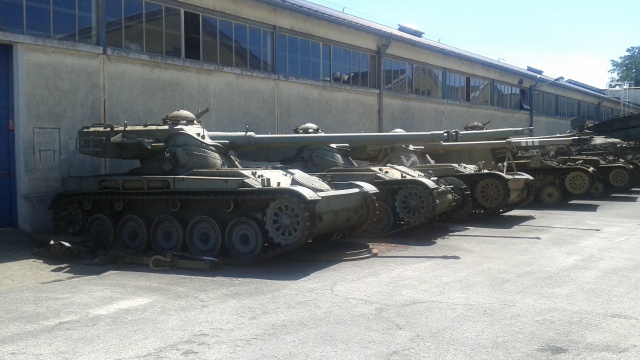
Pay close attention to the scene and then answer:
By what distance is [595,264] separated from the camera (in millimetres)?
11094

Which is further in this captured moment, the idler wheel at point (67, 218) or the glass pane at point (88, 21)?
the glass pane at point (88, 21)

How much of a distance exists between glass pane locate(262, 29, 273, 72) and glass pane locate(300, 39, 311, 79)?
1.68 m

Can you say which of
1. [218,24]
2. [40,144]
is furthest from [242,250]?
[218,24]

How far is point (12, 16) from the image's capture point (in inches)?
526

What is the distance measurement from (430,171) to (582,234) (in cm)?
398

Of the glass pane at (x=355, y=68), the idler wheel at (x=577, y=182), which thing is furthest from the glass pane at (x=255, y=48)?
the idler wheel at (x=577, y=182)

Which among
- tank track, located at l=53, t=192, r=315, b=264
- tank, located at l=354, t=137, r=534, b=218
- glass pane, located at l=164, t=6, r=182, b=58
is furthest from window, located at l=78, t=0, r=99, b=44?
tank, located at l=354, t=137, r=534, b=218

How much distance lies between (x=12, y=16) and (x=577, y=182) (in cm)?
1751

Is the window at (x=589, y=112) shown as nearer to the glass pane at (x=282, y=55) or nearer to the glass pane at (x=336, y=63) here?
the glass pane at (x=336, y=63)

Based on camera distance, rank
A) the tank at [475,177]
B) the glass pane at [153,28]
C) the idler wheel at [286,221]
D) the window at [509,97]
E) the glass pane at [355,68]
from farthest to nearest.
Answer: the window at [509,97] → the glass pane at [355,68] → the tank at [475,177] → the glass pane at [153,28] → the idler wheel at [286,221]

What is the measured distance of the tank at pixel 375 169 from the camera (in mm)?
13297

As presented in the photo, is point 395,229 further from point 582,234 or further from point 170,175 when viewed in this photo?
point 170,175

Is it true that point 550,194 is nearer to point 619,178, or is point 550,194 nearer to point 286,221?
point 619,178

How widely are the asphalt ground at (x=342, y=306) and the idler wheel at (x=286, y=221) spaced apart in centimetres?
49
